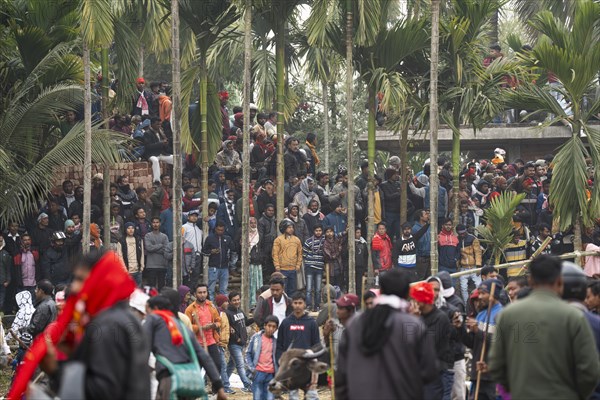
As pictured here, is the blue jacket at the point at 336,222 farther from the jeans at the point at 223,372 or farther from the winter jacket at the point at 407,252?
the jeans at the point at 223,372

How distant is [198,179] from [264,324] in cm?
1003

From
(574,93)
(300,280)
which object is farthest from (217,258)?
(574,93)

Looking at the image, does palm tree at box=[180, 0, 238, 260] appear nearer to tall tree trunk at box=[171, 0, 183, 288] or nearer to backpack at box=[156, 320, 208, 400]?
tall tree trunk at box=[171, 0, 183, 288]

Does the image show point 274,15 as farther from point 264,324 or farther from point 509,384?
point 509,384

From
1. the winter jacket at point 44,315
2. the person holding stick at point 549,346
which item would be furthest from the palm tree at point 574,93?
the person holding stick at point 549,346

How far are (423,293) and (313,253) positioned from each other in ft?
36.2

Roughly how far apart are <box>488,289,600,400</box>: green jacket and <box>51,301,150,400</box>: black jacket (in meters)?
2.44

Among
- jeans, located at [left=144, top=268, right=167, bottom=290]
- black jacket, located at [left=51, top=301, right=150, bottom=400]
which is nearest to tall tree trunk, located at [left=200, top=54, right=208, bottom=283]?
jeans, located at [left=144, top=268, right=167, bottom=290]

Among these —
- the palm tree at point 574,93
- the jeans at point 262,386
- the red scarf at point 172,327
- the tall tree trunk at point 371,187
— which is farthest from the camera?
the tall tree trunk at point 371,187

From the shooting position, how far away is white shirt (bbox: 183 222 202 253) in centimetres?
2302

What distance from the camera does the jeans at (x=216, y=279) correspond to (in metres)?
22.6

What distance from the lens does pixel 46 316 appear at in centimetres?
1593

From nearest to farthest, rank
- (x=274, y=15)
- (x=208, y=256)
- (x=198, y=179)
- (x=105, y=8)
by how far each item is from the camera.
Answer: (x=105, y=8), (x=208, y=256), (x=274, y=15), (x=198, y=179)

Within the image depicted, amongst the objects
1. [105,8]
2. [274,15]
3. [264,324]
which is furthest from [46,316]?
[274,15]
